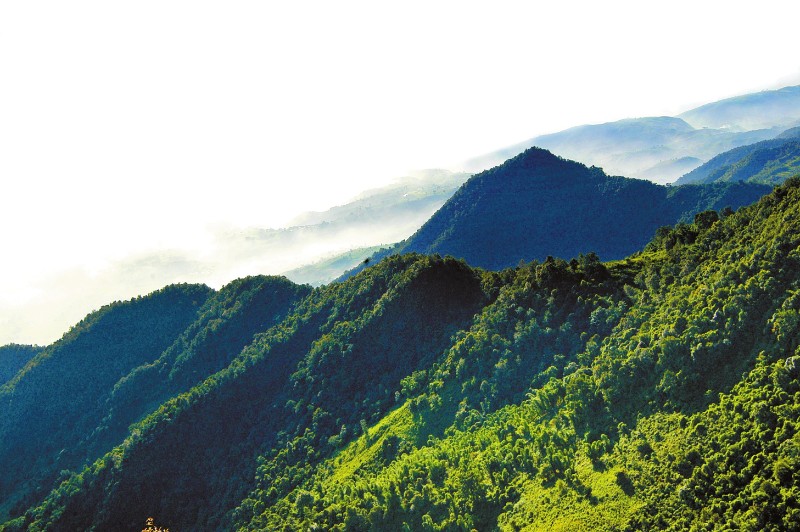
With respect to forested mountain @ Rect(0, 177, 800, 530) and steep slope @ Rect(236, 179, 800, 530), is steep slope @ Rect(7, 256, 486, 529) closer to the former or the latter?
forested mountain @ Rect(0, 177, 800, 530)

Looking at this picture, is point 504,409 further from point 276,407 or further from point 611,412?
point 276,407

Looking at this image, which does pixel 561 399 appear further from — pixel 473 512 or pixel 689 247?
pixel 689 247

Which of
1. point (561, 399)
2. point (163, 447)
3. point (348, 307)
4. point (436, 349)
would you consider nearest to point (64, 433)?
point (163, 447)

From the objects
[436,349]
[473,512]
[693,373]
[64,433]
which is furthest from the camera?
[64,433]

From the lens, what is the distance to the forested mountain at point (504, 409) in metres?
80.3

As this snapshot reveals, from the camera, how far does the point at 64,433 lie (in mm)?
194375

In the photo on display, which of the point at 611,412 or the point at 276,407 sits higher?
the point at 276,407

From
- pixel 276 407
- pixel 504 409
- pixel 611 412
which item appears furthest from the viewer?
pixel 276 407

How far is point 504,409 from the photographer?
114m

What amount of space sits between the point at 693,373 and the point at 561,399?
990 inches

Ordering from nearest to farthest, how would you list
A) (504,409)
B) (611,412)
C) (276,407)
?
(611,412) → (504,409) → (276,407)

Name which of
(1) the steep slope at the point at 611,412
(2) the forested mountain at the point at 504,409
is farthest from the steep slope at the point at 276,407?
(1) the steep slope at the point at 611,412

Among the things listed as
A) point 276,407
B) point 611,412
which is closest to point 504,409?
point 611,412

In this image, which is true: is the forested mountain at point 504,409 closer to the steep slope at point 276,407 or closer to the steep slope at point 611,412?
the steep slope at point 611,412
